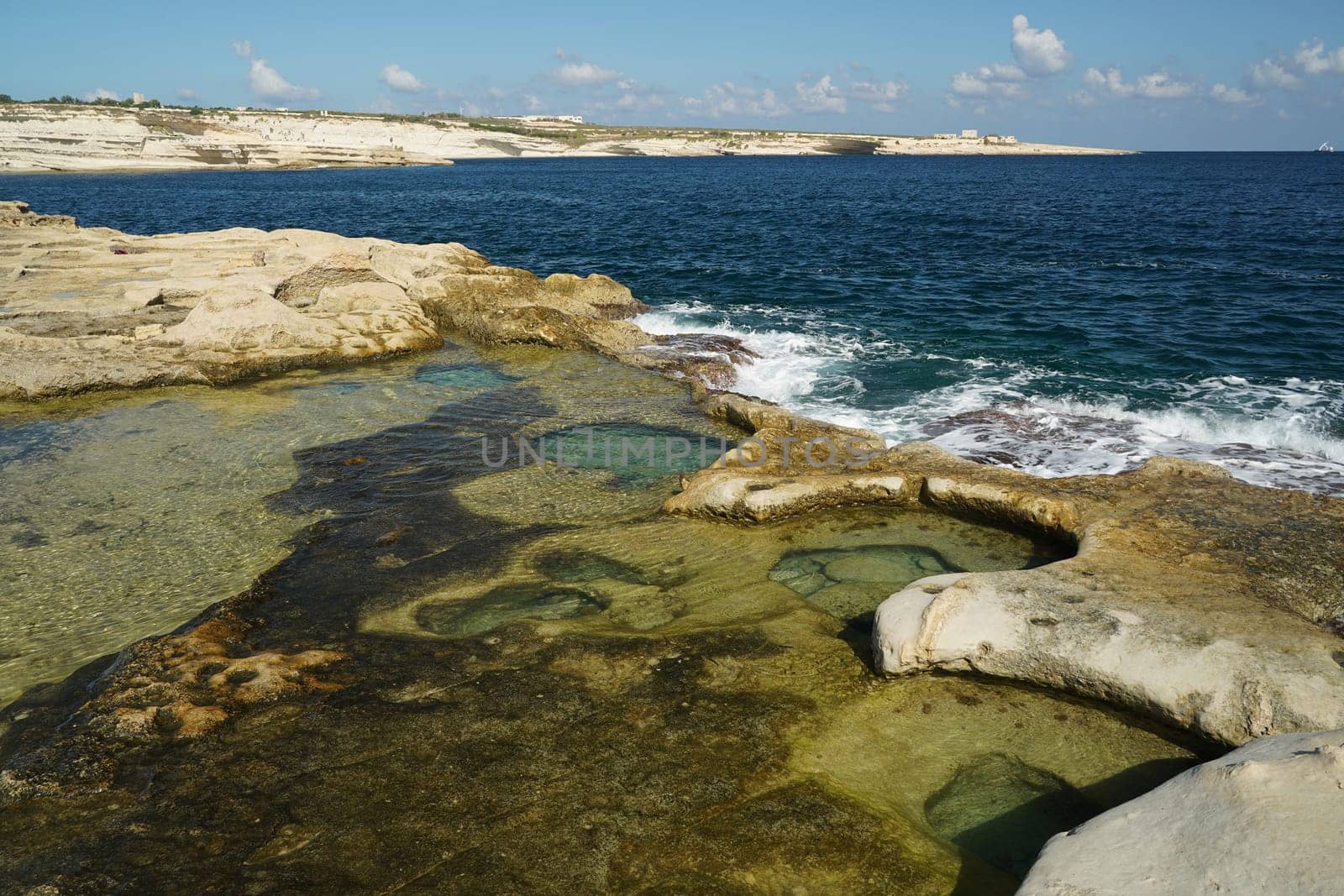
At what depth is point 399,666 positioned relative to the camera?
6.34 metres

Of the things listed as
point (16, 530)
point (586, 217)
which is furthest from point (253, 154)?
point (16, 530)

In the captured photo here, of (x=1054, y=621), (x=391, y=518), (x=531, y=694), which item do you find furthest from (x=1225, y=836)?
(x=391, y=518)

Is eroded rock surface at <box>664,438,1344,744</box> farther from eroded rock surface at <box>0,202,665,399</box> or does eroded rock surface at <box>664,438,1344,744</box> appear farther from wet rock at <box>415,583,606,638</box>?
eroded rock surface at <box>0,202,665,399</box>

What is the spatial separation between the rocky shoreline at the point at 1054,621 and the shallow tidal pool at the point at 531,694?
0.75 ft

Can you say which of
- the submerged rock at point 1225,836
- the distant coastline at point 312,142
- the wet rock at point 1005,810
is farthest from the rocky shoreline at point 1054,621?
the distant coastline at point 312,142

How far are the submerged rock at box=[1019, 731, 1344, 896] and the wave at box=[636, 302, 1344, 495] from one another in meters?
7.68

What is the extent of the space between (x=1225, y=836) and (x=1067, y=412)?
1144 cm

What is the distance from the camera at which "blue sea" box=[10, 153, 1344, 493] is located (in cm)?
1343

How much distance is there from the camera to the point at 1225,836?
143 inches

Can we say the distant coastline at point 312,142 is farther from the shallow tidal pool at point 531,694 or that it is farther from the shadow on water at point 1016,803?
the shadow on water at point 1016,803

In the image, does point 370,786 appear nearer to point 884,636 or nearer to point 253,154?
point 884,636

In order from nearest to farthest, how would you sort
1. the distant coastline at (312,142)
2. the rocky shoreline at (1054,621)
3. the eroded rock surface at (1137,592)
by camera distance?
the rocky shoreline at (1054,621)
the eroded rock surface at (1137,592)
the distant coastline at (312,142)

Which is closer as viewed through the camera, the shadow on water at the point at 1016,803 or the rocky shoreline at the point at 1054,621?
the rocky shoreline at the point at 1054,621

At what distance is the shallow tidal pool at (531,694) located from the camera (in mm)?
4559
